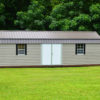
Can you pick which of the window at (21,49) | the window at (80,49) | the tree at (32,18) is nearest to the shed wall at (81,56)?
the window at (80,49)

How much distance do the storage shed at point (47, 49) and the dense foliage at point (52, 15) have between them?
35.7 feet

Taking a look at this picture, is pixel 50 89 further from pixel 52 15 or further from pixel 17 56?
pixel 52 15

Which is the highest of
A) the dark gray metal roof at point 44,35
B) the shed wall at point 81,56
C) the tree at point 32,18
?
the tree at point 32,18

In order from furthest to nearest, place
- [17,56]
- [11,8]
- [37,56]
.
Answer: [11,8] < [37,56] < [17,56]

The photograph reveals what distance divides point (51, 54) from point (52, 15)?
1792cm

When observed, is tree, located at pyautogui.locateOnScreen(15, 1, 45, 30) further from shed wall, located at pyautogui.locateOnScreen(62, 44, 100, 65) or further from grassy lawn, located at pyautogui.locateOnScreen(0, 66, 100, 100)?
grassy lawn, located at pyautogui.locateOnScreen(0, 66, 100, 100)

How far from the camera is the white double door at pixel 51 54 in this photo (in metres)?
A: 29.3

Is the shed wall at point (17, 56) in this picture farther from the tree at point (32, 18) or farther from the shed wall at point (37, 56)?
the tree at point (32, 18)

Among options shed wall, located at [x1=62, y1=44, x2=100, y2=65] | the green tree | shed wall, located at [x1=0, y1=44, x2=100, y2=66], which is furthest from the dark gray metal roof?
the green tree

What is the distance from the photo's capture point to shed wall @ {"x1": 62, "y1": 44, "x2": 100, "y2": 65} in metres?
29.6

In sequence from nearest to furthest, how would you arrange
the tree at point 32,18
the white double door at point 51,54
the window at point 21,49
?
the window at point 21,49
the white double door at point 51,54
the tree at point 32,18

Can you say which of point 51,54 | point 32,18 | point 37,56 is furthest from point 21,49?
point 32,18

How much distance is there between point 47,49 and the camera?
2936 cm

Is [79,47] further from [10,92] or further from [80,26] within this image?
[10,92]
